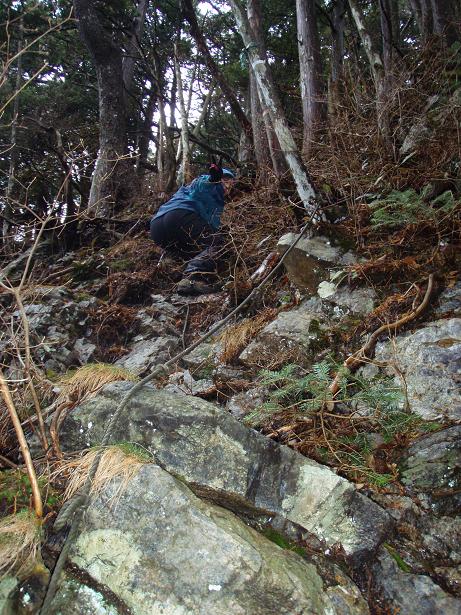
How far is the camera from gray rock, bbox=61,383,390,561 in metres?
2.26

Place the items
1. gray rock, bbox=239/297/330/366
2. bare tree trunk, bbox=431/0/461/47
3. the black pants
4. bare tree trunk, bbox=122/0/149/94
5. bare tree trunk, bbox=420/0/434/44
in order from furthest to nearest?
bare tree trunk, bbox=122/0/149/94
bare tree trunk, bbox=420/0/434/44
bare tree trunk, bbox=431/0/461/47
the black pants
gray rock, bbox=239/297/330/366

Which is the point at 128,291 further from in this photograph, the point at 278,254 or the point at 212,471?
the point at 212,471

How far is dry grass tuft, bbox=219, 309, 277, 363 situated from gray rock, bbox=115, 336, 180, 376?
63 cm

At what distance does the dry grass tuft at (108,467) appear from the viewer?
227cm

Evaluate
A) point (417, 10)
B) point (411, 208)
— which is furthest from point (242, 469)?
point (417, 10)

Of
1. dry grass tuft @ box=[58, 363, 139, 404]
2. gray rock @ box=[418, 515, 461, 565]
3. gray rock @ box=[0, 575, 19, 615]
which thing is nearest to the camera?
gray rock @ box=[0, 575, 19, 615]

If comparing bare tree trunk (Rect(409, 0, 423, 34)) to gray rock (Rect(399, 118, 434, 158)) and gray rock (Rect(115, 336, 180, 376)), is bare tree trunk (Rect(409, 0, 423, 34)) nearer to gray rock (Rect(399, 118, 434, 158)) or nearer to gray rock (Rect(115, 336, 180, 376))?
gray rock (Rect(399, 118, 434, 158))

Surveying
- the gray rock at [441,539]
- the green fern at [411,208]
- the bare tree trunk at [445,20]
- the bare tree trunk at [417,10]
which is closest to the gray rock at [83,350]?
the green fern at [411,208]

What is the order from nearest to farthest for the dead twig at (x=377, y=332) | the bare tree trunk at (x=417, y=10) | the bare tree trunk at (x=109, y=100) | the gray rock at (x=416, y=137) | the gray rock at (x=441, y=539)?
1. the gray rock at (x=441, y=539)
2. the dead twig at (x=377, y=332)
3. the gray rock at (x=416, y=137)
4. the bare tree trunk at (x=417, y=10)
5. the bare tree trunk at (x=109, y=100)

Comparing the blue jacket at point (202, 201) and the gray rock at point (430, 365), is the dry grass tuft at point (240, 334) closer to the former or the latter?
the gray rock at point (430, 365)

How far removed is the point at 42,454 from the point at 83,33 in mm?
8975

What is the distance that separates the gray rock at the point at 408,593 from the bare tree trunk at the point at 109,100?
307 inches

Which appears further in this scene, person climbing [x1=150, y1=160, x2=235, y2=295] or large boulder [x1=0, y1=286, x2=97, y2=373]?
person climbing [x1=150, y1=160, x2=235, y2=295]

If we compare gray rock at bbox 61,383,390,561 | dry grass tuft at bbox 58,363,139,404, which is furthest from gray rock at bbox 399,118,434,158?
dry grass tuft at bbox 58,363,139,404
